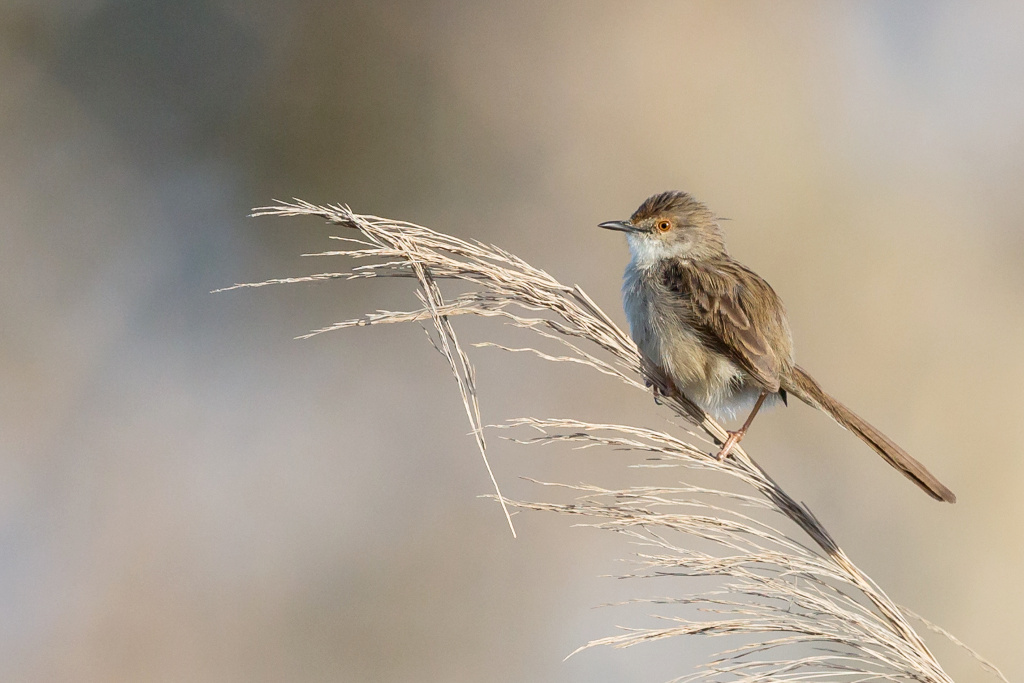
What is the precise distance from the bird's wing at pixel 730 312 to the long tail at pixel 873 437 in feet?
0.49

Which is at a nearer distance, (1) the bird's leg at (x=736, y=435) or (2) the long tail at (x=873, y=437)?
(1) the bird's leg at (x=736, y=435)

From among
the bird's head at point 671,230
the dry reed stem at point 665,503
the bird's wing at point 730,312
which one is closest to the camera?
the dry reed stem at point 665,503

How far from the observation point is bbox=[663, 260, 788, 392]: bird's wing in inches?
131

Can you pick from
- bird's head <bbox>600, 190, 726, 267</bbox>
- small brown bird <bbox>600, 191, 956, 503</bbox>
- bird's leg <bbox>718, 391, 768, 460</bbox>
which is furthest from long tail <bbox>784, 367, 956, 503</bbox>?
bird's head <bbox>600, 190, 726, 267</bbox>

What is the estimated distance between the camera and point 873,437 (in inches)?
123

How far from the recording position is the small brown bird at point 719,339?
3.35m

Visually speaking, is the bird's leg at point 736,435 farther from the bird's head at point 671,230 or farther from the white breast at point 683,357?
the bird's head at point 671,230

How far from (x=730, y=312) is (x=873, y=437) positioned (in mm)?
666

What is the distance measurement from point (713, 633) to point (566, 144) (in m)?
Result: 5.82

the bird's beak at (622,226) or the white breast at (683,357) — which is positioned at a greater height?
the bird's beak at (622,226)

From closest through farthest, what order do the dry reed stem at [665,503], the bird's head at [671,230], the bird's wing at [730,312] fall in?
the dry reed stem at [665,503], the bird's wing at [730,312], the bird's head at [671,230]

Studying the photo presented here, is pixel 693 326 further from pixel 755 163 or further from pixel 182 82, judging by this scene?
pixel 182 82

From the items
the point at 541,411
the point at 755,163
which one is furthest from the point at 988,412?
the point at 541,411

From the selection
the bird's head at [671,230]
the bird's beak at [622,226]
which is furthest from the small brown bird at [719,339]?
the bird's beak at [622,226]
